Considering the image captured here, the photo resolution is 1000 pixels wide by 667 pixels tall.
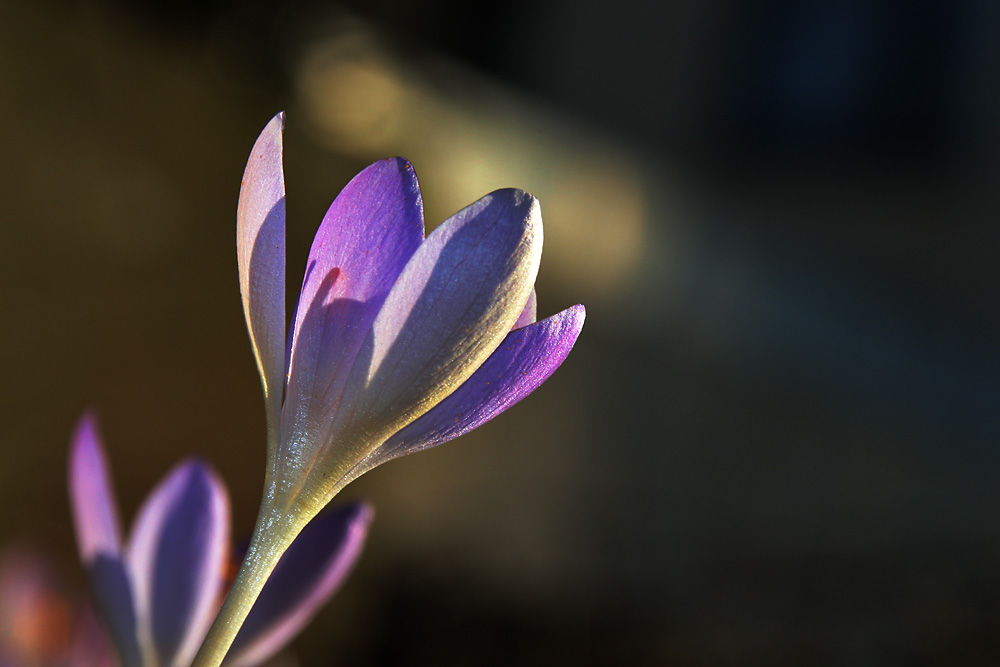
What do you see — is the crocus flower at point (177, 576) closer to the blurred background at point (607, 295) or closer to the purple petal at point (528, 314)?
the purple petal at point (528, 314)

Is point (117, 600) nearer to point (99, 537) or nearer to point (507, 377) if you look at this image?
point (99, 537)

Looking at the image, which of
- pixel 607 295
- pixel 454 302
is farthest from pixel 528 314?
pixel 607 295

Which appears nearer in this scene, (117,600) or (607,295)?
(117,600)

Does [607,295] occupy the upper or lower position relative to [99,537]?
lower

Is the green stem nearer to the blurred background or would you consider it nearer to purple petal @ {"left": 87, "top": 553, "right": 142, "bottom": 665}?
purple petal @ {"left": 87, "top": 553, "right": 142, "bottom": 665}

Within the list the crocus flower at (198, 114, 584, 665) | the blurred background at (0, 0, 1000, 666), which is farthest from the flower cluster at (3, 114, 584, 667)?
the blurred background at (0, 0, 1000, 666)

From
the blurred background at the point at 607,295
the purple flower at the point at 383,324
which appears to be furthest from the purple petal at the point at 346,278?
the blurred background at the point at 607,295

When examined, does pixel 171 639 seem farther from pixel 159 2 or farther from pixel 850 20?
pixel 850 20

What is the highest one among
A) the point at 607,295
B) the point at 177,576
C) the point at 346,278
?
the point at 346,278
